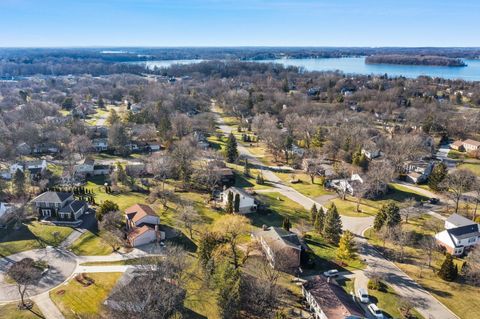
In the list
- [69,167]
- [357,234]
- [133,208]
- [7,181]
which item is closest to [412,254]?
[357,234]

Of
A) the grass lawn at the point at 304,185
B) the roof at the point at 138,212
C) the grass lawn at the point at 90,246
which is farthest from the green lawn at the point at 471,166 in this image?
the grass lawn at the point at 90,246

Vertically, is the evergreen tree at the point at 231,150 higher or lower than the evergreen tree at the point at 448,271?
higher

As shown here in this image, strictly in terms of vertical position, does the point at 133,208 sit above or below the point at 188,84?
below

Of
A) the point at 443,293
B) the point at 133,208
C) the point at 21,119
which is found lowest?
the point at 443,293

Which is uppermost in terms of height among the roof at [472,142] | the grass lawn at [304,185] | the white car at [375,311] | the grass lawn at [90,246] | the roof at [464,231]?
the roof at [472,142]

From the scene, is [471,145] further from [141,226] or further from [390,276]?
[141,226]

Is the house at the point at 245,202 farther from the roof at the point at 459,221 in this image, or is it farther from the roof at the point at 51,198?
the roof at the point at 459,221

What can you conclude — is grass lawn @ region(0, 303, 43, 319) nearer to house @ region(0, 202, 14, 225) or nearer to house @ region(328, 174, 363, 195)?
house @ region(0, 202, 14, 225)

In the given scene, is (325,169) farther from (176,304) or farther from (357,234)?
(176,304)
